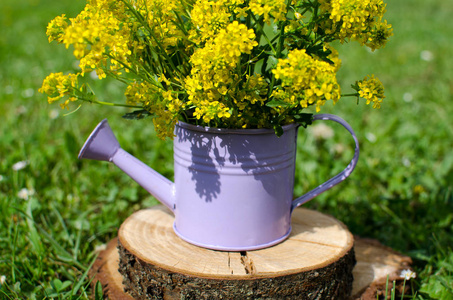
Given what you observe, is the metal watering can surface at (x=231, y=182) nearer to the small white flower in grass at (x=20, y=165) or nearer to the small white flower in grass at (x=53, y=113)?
the small white flower in grass at (x=20, y=165)

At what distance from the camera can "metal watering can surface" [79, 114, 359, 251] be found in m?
1.31

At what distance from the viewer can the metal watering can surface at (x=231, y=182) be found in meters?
1.31

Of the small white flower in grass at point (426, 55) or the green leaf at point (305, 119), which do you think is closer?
the green leaf at point (305, 119)

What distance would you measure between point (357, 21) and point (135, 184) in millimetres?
1565

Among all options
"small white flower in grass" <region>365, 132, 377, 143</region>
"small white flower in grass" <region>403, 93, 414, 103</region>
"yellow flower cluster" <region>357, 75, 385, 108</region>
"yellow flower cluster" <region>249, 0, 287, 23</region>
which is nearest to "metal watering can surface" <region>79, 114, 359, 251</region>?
"yellow flower cluster" <region>357, 75, 385, 108</region>

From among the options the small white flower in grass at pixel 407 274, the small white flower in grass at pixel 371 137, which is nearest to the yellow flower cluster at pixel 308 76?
the small white flower in grass at pixel 407 274

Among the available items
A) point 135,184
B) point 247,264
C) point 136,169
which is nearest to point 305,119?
point 247,264

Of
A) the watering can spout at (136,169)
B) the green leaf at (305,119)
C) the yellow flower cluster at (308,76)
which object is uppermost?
the yellow flower cluster at (308,76)

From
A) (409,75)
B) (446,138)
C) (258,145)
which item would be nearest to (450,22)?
(409,75)

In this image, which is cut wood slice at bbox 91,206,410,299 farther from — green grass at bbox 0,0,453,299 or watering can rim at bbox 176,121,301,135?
watering can rim at bbox 176,121,301,135

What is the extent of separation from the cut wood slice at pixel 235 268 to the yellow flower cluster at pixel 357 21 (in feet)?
2.08

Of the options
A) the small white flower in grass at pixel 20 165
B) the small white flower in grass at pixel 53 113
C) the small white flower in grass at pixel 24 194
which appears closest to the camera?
the small white flower in grass at pixel 24 194

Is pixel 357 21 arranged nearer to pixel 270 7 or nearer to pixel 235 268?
pixel 270 7

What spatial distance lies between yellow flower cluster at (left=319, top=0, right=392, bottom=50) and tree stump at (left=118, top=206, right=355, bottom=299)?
0.63 meters
